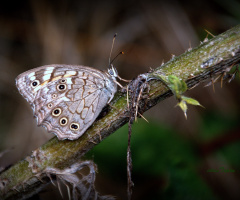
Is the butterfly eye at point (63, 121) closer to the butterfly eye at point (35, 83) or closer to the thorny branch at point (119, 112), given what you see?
the thorny branch at point (119, 112)

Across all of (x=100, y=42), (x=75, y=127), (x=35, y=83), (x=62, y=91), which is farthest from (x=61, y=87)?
A: (x=100, y=42)

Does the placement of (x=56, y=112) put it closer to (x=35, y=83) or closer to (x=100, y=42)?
(x=35, y=83)

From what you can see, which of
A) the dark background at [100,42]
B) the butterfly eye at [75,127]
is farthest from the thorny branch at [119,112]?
the dark background at [100,42]

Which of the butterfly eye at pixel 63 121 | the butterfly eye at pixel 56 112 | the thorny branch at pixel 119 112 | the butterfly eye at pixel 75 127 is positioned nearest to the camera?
the thorny branch at pixel 119 112

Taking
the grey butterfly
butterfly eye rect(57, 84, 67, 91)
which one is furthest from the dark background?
butterfly eye rect(57, 84, 67, 91)

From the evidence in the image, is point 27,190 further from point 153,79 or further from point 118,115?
point 153,79

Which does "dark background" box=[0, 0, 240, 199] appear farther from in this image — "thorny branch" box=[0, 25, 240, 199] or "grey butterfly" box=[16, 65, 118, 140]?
"thorny branch" box=[0, 25, 240, 199]

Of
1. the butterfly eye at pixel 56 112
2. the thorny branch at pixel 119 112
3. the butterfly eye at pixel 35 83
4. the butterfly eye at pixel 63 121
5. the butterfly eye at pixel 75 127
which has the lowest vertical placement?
the thorny branch at pixel 119 112
